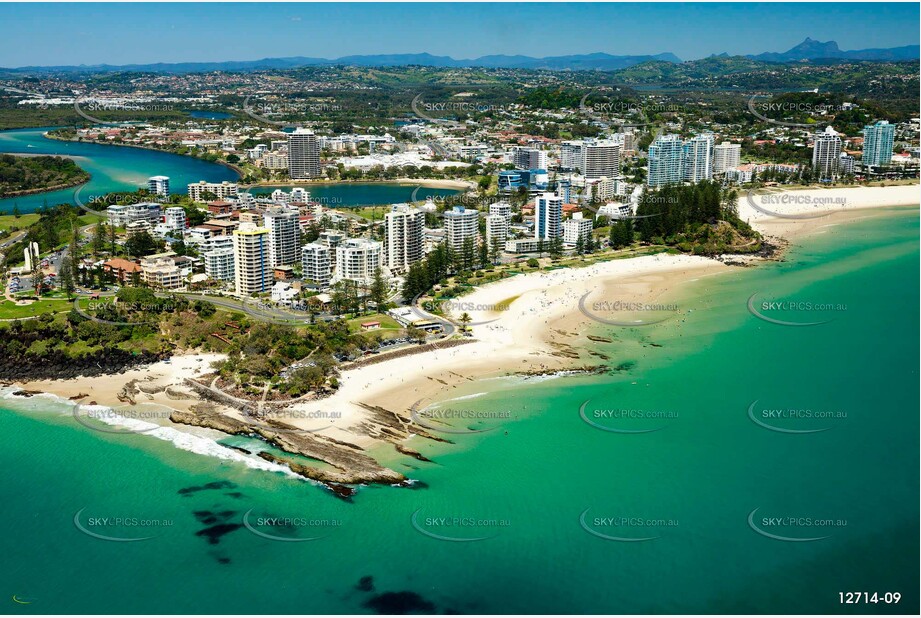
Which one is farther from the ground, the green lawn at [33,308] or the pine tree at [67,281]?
the pine tree at [67,281]

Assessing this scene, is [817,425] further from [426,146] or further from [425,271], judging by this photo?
[426,146]

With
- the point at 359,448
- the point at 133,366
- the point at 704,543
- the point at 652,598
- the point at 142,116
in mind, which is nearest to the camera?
the point at 652,598

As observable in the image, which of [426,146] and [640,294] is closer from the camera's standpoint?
[640,294]

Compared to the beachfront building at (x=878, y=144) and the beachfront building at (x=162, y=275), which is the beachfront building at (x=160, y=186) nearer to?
the beachfront building at (x=162, y=275)

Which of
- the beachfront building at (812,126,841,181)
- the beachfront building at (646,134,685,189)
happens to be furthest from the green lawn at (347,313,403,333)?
the beachfront building at (812,126,841,181)

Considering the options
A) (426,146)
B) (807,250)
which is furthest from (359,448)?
(426,146)
